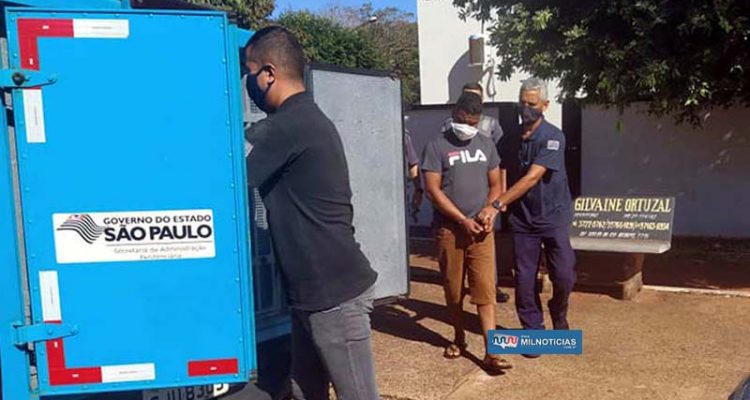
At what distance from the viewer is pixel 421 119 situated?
10.6m

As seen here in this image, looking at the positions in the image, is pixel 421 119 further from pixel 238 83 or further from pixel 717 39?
pixel 238 83

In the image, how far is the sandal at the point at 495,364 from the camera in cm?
491

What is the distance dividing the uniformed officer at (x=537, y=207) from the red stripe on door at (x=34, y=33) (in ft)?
10.4

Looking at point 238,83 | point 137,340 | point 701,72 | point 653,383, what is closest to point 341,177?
point 238,83

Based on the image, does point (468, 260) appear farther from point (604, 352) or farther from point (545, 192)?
point (604, 352)

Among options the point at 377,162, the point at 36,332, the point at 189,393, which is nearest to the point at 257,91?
the point at 36,332

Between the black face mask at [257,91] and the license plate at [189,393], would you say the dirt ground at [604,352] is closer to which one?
the license plate at [189,393]

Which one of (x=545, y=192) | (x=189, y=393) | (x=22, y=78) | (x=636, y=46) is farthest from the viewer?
(x=636, y=46)

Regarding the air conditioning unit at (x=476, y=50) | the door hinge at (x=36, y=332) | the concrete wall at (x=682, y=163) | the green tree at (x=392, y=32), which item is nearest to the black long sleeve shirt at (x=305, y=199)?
the door hinge at (x=36, y=332)

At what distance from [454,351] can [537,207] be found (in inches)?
46.3

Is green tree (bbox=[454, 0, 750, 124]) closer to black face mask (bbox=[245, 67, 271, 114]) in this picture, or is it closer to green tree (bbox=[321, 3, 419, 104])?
black face mask (bbox=[245, 67, 271, 114])

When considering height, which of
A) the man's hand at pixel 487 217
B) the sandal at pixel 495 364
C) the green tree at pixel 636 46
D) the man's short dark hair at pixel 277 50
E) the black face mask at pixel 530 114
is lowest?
the sandal at pixel 495 364

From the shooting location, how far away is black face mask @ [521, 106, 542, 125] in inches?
203

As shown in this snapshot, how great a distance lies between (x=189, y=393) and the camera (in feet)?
10.4
